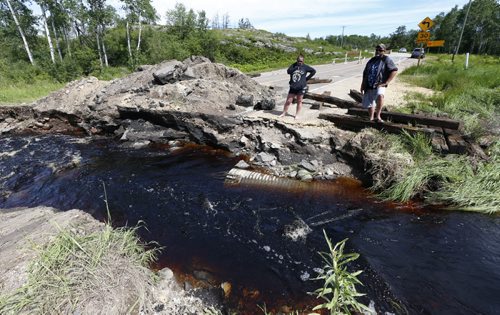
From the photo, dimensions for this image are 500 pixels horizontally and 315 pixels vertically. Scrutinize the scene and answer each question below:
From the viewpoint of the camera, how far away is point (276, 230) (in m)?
5.11

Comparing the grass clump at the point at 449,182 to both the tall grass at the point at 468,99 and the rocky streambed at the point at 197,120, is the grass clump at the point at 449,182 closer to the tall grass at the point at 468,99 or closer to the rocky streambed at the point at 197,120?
the rocky streambed at the point at 197,120

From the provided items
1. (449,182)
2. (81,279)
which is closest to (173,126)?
(81,279)

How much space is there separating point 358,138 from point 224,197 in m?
4.08

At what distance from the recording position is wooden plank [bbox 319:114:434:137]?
272 inches

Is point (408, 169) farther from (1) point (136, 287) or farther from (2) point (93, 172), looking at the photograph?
(2) point (93, 172)

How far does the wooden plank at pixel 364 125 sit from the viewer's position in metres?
6.90

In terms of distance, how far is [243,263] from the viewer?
14.1 ft

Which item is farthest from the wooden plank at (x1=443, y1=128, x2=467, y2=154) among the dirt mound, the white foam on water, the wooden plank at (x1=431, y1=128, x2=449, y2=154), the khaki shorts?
the dirt mound

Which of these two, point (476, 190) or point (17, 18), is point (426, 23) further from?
point (17, 18)

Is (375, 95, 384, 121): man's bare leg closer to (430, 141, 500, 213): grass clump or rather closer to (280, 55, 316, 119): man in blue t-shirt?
(280, 55, 316, 119): man in blue t-shirt

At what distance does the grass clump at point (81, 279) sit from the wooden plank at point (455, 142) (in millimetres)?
7023

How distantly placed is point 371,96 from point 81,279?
7414 mm

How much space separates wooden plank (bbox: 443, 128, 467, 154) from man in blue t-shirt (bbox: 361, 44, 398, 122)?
1.64 meters

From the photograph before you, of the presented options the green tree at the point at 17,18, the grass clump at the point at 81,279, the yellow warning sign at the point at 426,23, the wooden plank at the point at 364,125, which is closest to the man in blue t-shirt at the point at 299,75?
the wooden plank at the point at 364,125
